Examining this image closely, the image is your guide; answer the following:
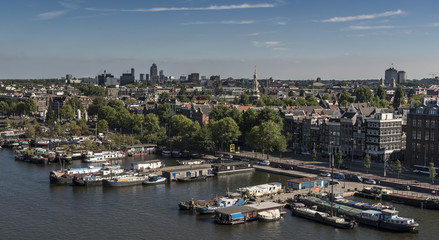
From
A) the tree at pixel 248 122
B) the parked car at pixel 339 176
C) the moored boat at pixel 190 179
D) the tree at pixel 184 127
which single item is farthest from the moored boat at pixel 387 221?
the tree at pixel 248 122

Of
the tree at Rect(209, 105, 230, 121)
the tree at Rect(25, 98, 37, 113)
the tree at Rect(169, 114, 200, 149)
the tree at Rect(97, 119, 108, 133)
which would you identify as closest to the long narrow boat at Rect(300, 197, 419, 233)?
the tree at Rect(169, 114, 200, 149)

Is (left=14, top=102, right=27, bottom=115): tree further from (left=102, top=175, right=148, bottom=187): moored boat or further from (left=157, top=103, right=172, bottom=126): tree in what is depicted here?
(left=102, top=175, right=148, bottom=187): moored boat

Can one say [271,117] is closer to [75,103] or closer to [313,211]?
[313,211]

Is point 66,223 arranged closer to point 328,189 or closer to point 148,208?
point 148,208

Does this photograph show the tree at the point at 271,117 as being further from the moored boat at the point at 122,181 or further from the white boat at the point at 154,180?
the moored boat at the point at 122,181

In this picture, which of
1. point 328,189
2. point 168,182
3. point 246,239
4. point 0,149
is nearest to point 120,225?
point 246,239

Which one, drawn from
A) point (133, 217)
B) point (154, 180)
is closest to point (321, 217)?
point (133, 217)

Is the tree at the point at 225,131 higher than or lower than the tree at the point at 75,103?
lower
